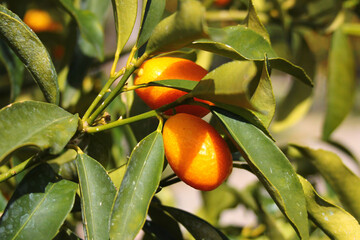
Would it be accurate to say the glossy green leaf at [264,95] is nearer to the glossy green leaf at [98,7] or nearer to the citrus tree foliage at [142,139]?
the citrus tree foliage at [142,139]

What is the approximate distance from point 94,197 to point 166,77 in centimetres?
18

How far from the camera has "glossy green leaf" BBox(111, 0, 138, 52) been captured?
0.56 metres

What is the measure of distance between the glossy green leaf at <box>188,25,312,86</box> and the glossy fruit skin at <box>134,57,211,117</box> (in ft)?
0.16

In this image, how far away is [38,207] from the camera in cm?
53

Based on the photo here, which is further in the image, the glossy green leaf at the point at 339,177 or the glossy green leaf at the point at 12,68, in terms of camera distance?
the glossy green leaf at the point at 12,68

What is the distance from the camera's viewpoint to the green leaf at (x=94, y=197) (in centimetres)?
48

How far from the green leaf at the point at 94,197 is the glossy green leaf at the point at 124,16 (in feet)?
0.55

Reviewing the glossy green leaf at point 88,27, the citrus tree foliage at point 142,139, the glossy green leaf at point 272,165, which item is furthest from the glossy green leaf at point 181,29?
the glossy green leaf at point 88,27

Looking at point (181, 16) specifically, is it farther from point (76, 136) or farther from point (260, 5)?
point (260, 5)

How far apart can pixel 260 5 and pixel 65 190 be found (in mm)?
908

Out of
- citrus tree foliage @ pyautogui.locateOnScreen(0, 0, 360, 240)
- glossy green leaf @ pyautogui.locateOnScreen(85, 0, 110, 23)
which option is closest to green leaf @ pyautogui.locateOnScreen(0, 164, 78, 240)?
citrus tree foliage @ pyautogui.locateOnScreen(0, 0, 360, 240)

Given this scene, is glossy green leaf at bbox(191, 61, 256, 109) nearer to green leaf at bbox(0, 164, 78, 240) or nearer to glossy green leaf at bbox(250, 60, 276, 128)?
glossy green leaf at bbox(250, 60, 276, 128)

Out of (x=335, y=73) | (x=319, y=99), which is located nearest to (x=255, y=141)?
(x=335, y=73)

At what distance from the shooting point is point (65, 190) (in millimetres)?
557
